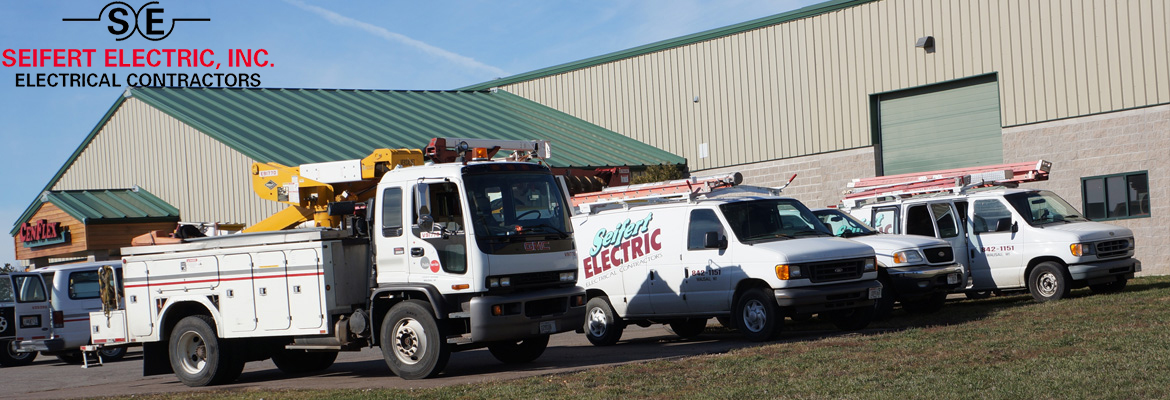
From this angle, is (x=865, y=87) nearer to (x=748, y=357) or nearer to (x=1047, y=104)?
(x=1047, y=104)

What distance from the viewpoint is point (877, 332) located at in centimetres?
1419

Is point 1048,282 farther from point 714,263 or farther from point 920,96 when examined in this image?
point 920,96

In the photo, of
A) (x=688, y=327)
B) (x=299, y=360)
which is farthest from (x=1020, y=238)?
(x=299, y=360)

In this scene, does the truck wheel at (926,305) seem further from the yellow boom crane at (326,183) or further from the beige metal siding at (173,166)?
the beige metal siding at (173,166)

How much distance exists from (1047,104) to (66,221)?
989 inches

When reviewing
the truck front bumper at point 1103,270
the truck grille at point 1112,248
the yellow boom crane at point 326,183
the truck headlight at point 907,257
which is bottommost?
the truck front bumper at point 1103,270

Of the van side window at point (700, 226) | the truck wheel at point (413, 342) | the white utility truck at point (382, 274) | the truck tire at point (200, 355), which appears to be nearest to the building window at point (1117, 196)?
the van side window at point (700, 226)

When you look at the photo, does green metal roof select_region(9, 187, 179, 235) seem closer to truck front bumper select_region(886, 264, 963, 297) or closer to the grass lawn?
the grass lawn

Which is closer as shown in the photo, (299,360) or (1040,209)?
(299,360)

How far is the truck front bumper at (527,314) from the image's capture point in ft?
38.0

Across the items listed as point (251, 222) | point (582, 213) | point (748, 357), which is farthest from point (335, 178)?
point (251, 222)

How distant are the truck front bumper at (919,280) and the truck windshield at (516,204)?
236 inches

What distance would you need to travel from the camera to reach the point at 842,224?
55.4 feet

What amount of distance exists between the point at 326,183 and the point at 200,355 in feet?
8.62
